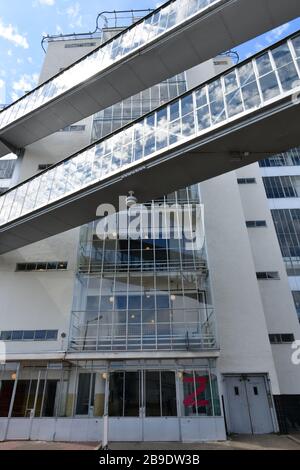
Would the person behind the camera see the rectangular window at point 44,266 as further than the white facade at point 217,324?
Yes

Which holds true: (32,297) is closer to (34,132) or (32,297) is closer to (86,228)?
(86,228)

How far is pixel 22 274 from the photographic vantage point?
14.0 m

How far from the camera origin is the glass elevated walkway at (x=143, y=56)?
10.1m

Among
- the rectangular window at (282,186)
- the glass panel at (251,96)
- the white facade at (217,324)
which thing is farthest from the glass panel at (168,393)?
the rectangular window at (282,186)

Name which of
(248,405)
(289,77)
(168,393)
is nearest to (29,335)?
(168,393)

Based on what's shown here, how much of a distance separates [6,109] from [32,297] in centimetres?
1129

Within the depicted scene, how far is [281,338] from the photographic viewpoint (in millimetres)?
13430

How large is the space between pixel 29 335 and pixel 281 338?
449 inches

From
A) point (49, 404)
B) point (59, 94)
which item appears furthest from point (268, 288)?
point (59, 94)

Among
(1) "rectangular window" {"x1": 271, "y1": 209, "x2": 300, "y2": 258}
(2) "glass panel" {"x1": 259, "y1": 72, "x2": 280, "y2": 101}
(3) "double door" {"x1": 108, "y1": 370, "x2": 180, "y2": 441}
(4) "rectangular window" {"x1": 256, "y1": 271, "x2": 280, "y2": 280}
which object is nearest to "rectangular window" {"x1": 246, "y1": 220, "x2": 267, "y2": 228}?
(1) "rectangular window" {"x1": 271, "y1": 209, "x2": 300, "y2": 258}

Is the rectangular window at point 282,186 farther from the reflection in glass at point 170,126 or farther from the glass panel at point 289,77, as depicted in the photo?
the glass panel at point 289,77

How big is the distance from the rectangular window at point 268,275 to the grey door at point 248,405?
4.93 metres

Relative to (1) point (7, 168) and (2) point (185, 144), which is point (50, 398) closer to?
(2) point (185, 144)

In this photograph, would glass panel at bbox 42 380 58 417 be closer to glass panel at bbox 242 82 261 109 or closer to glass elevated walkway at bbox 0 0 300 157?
glass panel at bbox 242 82 261 109
